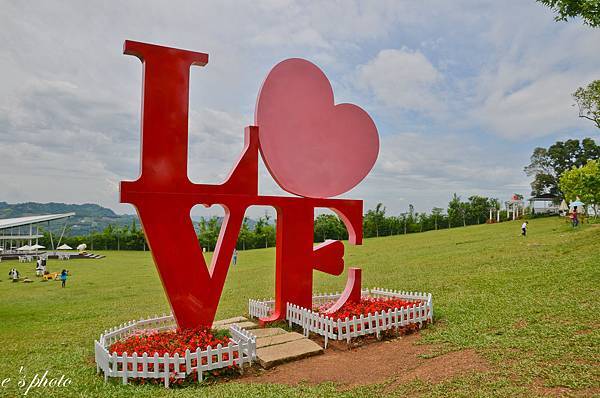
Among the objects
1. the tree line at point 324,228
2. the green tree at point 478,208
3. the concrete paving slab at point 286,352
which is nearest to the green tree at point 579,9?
the concrete paving slab at point 286,352

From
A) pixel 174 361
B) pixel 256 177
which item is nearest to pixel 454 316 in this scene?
pixel 256 177

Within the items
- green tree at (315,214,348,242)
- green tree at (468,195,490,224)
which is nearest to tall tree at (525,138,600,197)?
green tree at (468,195,490,224)

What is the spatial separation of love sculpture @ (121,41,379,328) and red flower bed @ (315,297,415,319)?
1.03 ft

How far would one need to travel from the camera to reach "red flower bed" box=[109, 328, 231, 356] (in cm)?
636

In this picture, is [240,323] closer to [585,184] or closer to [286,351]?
[286,351]

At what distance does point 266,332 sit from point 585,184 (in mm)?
25744

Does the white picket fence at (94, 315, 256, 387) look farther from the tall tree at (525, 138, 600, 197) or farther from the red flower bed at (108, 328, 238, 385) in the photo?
the tall tree at (525, 138, 600, 197)

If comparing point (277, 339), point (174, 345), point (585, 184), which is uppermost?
point (585, 184)

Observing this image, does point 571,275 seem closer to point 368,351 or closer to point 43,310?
point 368,351

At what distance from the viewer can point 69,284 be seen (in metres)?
20.6

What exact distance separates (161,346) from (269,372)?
1704 mm

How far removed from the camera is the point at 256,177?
8281mm

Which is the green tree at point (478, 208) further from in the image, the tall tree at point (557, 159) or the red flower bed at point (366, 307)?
the red flower bed at point (366, 307)

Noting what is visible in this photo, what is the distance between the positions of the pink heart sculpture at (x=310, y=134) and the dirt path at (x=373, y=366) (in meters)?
3.44
